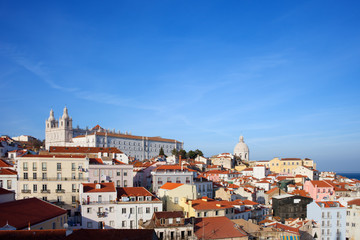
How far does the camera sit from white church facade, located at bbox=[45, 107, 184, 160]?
163000 mm

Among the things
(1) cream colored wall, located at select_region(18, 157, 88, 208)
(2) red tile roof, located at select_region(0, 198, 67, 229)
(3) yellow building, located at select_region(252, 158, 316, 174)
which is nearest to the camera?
(2) red tile roof, located at select_region(0, 198, 67, 229)

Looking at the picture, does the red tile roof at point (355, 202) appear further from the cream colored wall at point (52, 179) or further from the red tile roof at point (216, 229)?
the cream colored wall at point (52, 179)

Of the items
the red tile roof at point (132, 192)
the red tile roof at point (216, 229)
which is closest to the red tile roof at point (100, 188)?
the red tile roof at point (132, 192)

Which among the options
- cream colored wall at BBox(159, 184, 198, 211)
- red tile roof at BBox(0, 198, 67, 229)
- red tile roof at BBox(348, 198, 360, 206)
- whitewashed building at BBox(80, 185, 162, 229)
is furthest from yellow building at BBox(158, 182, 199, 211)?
red tile roof at BBox(348, 198, 360, 206)

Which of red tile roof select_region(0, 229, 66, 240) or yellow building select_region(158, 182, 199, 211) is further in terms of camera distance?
yellow building select_region(158, 182, 199, 211)

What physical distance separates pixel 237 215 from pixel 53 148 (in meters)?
41.8

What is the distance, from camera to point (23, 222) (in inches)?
1190

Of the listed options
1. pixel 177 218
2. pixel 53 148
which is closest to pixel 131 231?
pixel 177 218

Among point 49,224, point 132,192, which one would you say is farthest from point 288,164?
point 49,224

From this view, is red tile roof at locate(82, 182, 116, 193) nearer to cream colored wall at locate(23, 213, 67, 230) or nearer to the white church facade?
cream colored wall at locate(23, 213, 67, 230)

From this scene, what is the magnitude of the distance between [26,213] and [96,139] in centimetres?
12678

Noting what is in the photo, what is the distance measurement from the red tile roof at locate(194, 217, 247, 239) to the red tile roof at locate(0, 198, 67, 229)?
1565 cm

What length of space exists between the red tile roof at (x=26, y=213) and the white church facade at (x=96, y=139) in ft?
397

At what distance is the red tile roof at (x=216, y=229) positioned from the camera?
1403 inches
